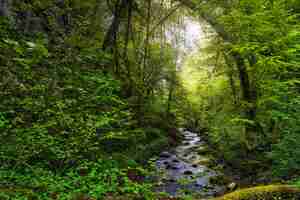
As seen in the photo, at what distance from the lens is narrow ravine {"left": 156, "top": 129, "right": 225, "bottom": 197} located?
8.87 meters

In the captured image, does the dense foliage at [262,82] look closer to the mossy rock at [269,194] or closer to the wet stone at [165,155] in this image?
the wet stone at [165,155]

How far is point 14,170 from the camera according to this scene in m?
5.02

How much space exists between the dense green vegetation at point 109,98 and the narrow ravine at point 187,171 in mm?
774

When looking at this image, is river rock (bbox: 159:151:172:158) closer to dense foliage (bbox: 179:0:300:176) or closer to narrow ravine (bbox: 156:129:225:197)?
narrow ravine (bbox: 156:129:225:197)

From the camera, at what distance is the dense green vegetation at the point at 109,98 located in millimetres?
5129

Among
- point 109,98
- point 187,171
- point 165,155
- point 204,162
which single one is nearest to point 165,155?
point 165,155

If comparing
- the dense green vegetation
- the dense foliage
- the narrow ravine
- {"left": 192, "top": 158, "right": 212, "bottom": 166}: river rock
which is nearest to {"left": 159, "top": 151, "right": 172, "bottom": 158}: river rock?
the narrow ravine

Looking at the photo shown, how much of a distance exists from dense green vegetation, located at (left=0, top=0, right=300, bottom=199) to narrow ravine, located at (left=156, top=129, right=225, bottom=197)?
774mm

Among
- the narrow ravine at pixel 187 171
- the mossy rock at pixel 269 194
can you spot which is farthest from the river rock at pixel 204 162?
the mossy rock at pixel 269 194

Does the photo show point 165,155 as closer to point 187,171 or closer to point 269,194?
point 187,171

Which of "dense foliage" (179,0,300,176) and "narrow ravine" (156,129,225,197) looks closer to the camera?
"dense foliage" (179,0,300,176)

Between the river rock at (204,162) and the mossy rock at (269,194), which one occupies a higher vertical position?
the mossy rock at (269,194)

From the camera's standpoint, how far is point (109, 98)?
690 centimetres

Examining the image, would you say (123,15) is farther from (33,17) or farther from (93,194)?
(93,194)
